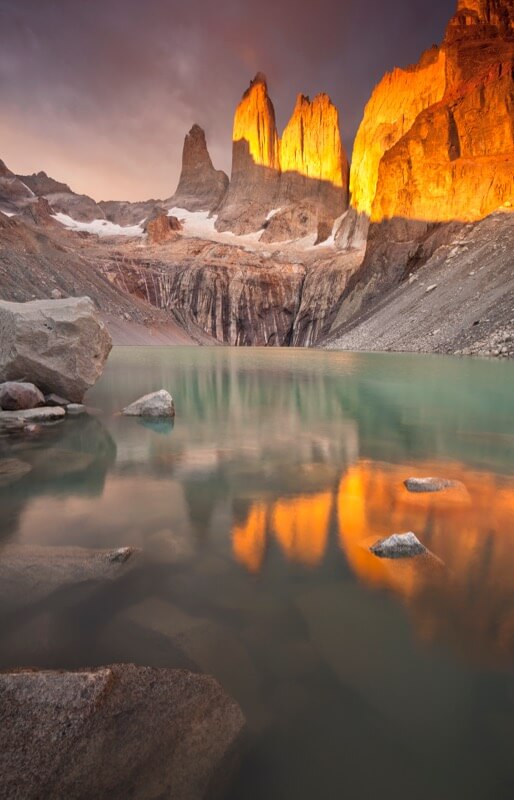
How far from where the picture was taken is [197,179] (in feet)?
466

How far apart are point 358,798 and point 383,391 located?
14.2 meters

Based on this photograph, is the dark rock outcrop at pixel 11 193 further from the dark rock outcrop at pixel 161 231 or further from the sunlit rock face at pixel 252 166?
the sunlit rock face at pixel 252 166

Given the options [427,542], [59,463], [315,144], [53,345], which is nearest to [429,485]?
[427,542]

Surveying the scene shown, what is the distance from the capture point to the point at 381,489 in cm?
559

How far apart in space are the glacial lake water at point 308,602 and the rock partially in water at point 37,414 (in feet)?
9.80

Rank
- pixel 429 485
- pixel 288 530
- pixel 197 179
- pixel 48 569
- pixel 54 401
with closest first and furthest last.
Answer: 1. pixel 48 569
2. pixel 288 530
3. pixel 429 485
4. pixel 54 401
5. pixel 197 179

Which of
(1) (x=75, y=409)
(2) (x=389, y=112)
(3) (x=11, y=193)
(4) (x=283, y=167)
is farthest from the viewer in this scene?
(3) (x=11, y=193)

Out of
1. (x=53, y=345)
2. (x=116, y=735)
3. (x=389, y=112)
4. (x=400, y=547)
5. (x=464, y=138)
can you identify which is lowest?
(x=116, y=735)

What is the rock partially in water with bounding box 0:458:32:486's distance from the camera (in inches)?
237

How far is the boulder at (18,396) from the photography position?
1045 centimetres

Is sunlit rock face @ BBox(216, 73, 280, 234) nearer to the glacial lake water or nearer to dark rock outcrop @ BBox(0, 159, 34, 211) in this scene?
dark rock outcrop @ BBox(0, 159, 34, 211)

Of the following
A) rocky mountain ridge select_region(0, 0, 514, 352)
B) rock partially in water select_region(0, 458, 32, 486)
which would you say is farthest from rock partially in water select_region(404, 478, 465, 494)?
rocky mountain ridge select_region(0, 0, 514, 352)

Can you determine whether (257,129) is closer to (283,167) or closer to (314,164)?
(283,167)

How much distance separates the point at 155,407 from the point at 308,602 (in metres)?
8.28
